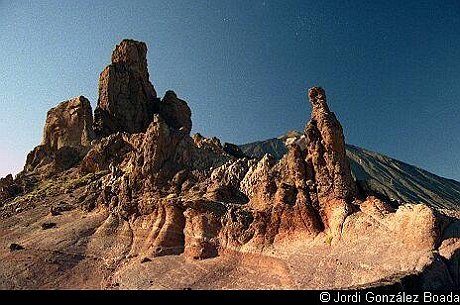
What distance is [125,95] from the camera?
6944cm

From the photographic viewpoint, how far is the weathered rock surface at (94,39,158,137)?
224 feet

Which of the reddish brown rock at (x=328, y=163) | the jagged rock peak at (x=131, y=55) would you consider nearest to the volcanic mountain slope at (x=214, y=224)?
the reddish brown rock at (x=328, y=163)

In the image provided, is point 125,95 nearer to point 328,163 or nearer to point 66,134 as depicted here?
point 66,134

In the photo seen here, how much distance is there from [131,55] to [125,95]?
24.2 feet

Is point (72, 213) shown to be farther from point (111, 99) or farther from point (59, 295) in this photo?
point (59, 295)

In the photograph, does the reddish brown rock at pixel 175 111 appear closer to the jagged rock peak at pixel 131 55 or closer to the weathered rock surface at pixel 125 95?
the weathered rock surface at pixel 125 95

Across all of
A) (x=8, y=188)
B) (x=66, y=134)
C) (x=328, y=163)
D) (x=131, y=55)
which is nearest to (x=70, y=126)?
(x=66, y=134)

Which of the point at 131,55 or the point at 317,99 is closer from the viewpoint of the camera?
the point at 317,99

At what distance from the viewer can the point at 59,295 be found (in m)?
9.98

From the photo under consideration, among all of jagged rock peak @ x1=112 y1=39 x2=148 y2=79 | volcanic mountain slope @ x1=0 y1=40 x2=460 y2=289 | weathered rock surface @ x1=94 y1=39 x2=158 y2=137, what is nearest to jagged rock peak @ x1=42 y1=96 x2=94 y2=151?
weathered rock surface @ x1=94 y1=39 x2=158 y2=137

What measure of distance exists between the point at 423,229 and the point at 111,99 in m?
55.1

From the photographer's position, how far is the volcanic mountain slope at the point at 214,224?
25.9 metres

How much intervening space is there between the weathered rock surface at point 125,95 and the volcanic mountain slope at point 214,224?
10.4 meters

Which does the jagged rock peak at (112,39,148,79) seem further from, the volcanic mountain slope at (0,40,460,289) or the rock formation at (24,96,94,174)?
the volcanic mountain slope at (0,40,460,289)
